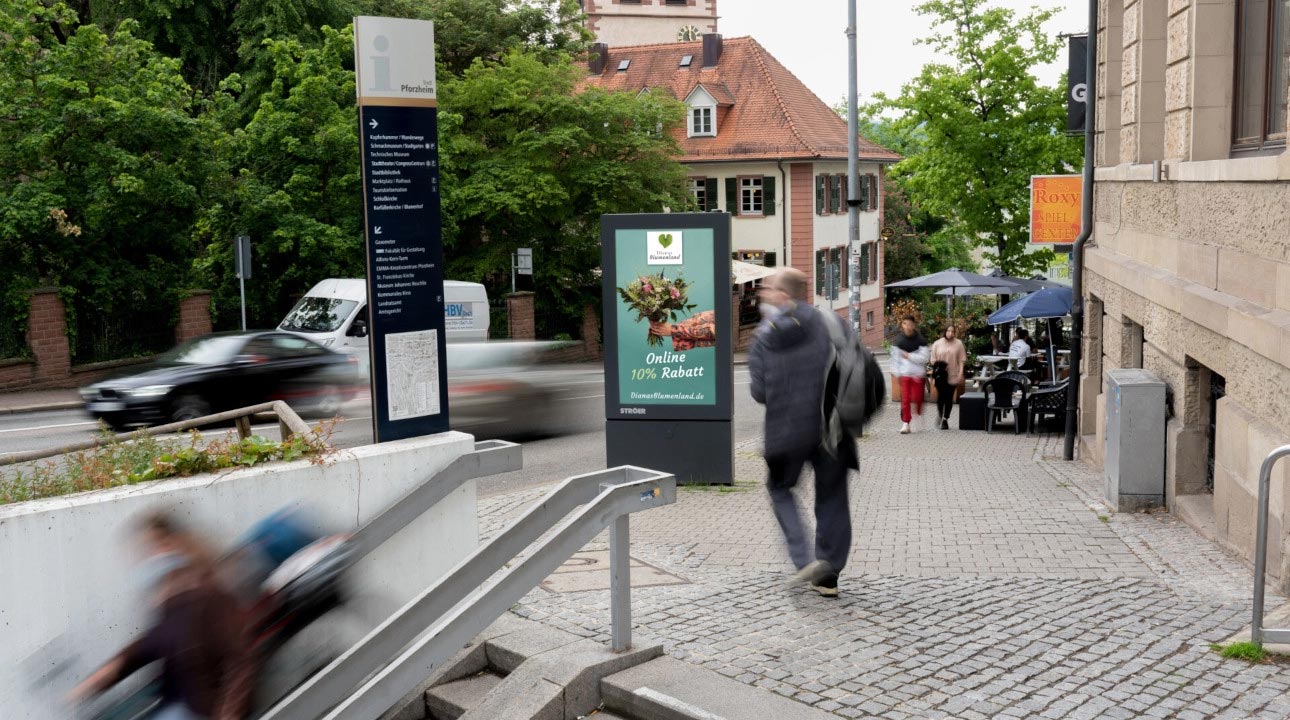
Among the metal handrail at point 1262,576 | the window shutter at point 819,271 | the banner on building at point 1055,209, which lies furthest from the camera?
the window shutter at point 819,271

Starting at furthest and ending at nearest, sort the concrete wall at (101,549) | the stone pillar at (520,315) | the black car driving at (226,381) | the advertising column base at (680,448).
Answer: the stone pillar at (520,315) → the black car driving at (226,381) → the advertising column base at (680,448) → the concrete wall at (101,549)

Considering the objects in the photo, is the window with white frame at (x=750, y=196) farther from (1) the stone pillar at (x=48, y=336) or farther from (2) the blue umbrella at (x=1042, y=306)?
(1) the stone pillar at (x=48, y=336)

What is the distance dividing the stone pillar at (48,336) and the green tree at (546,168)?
10697 mm

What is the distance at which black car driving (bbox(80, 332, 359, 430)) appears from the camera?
16.8 metres

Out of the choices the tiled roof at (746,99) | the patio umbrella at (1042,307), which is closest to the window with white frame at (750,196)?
the tiled roof at (746,99)

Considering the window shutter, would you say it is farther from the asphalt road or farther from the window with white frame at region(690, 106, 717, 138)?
the asphalt road

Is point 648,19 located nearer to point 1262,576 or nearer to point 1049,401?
point 1049,401

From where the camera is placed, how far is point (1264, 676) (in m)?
5.34

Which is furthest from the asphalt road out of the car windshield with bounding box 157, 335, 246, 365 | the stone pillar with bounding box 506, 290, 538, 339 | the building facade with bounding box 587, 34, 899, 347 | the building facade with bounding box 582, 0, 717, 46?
the building facade with bounding box 582, 0, 717, 46

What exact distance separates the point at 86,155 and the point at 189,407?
11945 millimetres

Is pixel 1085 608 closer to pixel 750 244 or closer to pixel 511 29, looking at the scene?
pixel 511 29

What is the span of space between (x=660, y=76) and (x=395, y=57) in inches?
2023

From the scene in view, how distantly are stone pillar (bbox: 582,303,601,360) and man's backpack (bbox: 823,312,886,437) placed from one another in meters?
32.6

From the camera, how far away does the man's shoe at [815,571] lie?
671cm
